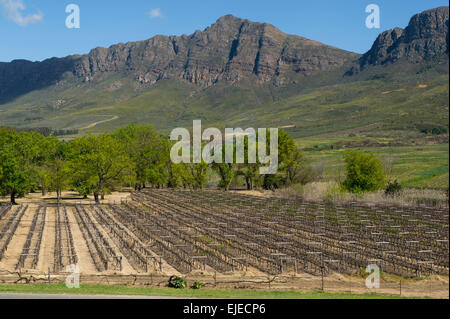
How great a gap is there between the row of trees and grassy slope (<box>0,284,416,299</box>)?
136 ft

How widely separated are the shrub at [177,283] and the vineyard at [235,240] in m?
4.44

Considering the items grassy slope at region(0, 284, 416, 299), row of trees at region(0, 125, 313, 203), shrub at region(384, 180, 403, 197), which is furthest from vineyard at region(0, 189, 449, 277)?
shrub at region(384, 180, 403, 197)

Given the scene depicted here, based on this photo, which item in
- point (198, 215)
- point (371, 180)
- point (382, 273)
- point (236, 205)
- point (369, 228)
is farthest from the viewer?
point (371, 180)

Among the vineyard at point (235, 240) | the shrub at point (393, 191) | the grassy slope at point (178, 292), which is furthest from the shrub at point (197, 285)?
the shrub at point (393, 191)

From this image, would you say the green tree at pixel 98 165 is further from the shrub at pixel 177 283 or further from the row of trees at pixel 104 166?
the shrub at pixel 177 283

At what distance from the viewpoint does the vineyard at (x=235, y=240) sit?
1116 inches

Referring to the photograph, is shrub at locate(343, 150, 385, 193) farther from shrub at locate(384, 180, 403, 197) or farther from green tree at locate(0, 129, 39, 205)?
green tree at locate(0, 129, 39, 205)

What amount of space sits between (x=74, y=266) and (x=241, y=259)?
34.9 ft

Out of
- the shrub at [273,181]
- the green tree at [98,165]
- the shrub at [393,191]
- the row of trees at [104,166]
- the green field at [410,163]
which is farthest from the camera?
the shrub at [273,181]

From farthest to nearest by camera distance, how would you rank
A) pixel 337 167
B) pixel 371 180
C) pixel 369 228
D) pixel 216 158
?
pixel 337 167 → pixel 216 158 → pixel 371 180 → pixel 369 228

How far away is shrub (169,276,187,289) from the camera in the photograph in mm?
22453

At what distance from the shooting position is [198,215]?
164 ft
